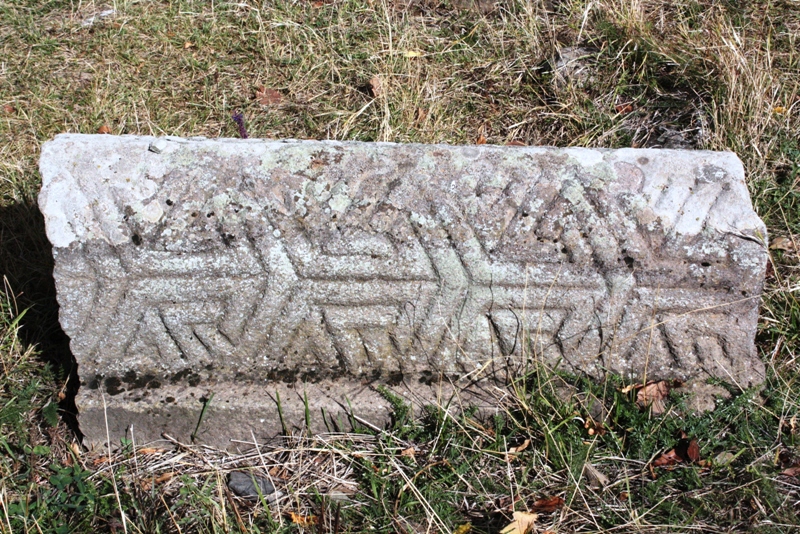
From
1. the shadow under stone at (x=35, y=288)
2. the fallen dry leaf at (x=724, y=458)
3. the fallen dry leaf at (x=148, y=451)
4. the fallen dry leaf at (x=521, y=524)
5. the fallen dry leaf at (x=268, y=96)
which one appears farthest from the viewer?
the fallen dry leaf at (x=268, y=96)

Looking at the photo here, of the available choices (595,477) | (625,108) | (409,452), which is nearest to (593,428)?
(595,477)

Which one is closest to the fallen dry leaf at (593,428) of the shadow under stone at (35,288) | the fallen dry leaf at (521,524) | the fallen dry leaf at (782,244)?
the fallen dry leaf at (521,524)

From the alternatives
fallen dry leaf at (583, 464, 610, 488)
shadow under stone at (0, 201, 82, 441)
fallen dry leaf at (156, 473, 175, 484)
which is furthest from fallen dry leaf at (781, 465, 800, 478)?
shadow under stone at (0, 201, 82, 441)

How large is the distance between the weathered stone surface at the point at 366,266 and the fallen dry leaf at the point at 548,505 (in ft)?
1.33

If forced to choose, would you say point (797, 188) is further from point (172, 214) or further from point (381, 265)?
point (172, 214)

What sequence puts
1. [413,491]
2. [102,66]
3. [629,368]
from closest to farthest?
[413,491], [629,368], [102,66]

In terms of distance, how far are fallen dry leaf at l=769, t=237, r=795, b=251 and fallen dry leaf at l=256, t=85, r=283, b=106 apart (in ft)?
7.41

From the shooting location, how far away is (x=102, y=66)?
3.81 metres

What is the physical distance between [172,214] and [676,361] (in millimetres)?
1487

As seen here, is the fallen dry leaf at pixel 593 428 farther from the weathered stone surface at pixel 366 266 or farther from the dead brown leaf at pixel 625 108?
the dead brown leaf at pixel 625 108

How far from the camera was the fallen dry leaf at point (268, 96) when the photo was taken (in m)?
3.73

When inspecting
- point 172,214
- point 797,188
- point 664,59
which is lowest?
point 797,188

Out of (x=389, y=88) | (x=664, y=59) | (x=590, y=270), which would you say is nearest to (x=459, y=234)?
(x=590, y=270)

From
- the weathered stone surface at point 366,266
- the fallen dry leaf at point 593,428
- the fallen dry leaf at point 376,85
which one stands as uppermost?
the weathered stone surface at point 366,266
